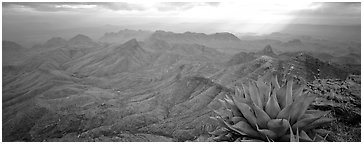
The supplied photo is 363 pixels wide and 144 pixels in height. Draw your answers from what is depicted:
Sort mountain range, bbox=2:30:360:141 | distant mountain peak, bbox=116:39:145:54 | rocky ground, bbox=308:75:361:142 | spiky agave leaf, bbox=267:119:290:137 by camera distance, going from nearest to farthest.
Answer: spiky agave leaf, bbox=267:119:290:137, rocky ground, bbox=308:75:361:142, mountain range, bbox=2:30:360:141, distant mountain peak, bbox=116:39:145:54

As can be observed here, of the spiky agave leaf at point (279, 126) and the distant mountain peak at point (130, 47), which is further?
the distant mountain peak at point (130, 47)

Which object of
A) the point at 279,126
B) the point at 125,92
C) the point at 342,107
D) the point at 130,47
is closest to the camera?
the point at 279,126

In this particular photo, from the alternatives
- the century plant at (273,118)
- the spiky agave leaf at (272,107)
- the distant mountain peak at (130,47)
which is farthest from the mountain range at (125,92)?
the spiky agave leaf at (272,107)

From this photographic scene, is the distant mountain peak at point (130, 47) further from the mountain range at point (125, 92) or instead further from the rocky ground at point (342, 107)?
the rocky ground at point (342, 107)

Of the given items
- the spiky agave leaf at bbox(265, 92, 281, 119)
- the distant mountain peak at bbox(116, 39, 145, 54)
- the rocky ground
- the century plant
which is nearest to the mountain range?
the rocky ground

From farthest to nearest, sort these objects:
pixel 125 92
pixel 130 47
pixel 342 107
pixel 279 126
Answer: pixel 130 47, pixel 125 92, pixel 342 107, pixel 279 126

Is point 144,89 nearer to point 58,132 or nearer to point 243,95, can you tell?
point 58,132

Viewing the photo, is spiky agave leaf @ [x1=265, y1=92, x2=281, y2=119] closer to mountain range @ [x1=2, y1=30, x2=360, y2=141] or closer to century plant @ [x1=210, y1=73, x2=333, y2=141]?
century plant @ [x1=210, y1=73, x2=333, y2=141]

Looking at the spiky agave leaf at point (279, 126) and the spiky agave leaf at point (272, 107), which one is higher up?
the spiky agave leaf at point (272, 107)

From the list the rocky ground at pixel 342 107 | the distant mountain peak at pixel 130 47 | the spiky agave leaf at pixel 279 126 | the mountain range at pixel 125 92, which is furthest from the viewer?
the distant mountain peak at pixel 130 47

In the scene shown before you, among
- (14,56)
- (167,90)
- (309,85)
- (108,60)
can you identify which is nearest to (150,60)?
(108,60)

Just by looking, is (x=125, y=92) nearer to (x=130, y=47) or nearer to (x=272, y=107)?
(x=130, y=47)

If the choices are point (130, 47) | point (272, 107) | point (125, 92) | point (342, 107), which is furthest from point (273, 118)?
point (130, 47)
